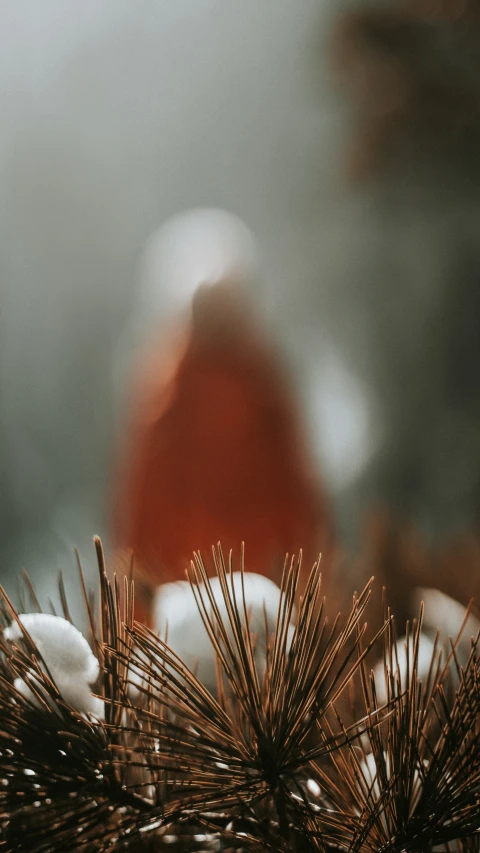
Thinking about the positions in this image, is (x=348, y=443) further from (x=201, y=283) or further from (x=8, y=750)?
(x=8, y=750)

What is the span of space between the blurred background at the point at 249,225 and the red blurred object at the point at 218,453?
5cm

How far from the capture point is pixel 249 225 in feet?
2.96

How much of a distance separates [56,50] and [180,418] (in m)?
0.56

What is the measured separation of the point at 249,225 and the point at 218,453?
45 centimetres

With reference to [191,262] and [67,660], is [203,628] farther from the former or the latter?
[191,262]

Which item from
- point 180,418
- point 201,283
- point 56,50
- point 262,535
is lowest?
point 262,535

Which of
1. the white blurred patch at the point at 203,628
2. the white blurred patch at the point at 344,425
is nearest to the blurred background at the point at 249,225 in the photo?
the white blurred patch at the point at 344,425

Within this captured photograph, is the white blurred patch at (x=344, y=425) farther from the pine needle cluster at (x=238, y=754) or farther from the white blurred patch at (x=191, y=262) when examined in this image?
the pine needle cluster at (x=238, y=754)

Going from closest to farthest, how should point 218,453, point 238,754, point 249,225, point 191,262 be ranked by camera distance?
point 238,754 → point 218,453 → point 191,262 → point 249,225

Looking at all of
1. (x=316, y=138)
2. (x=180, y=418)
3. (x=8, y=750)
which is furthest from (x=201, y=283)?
(x=8, y=750)

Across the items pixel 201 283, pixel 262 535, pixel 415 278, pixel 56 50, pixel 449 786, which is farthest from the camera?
pixel 56 50

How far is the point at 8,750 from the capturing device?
0.12 metres

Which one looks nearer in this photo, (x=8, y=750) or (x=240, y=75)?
(x=8, y=750)

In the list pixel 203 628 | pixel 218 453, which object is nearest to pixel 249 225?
pixel 218 453
